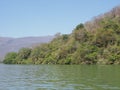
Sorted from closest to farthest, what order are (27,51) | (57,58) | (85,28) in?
(57,58), (85,28), (27,51)

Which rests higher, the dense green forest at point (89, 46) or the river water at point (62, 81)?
the dense green forest at point (89, 46)

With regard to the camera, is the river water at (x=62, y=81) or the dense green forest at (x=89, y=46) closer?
the river water at (x=62, y=81)

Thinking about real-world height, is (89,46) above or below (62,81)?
above

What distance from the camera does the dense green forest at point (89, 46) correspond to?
106625 mm

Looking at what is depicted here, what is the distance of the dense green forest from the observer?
107 metres

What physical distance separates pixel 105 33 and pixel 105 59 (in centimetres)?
1156

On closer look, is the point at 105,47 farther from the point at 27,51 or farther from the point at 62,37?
the point at 27,51

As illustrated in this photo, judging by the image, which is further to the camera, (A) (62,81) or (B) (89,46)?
(B) (89,46)

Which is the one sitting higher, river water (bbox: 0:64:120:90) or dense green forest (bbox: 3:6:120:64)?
dense green forest (bbox: 3:6:120:64)

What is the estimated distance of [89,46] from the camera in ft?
378

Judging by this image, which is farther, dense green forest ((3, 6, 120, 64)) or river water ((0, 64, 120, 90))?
dense green forest ((3, 6, 120, 64))

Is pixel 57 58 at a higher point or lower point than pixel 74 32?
lower

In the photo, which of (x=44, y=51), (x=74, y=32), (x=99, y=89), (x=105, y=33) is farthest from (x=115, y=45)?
(x=99, y=89)

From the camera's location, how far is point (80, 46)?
117 metres
